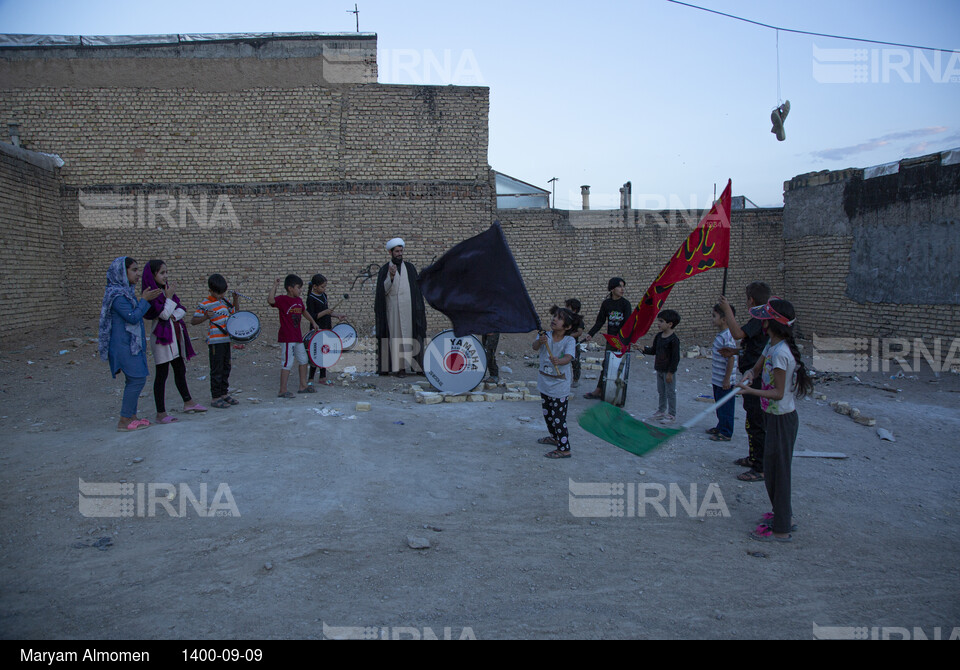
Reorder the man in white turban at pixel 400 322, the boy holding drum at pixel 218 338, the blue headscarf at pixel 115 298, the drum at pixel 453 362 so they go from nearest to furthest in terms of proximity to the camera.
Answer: the blue headscarf at pixel 115 298
the boy holding drum at pixel 218 338
the drum at pixel 453 362
the man in white turban at pixel 400 322

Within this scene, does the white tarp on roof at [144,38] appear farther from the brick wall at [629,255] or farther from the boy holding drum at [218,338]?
the boy holding drum at [218,338]

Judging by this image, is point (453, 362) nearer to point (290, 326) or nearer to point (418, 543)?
point (290, 326)

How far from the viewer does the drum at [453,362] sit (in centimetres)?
795

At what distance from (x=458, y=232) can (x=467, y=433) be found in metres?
7.90

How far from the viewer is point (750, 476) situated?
544cm

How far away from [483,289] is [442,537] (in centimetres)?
257

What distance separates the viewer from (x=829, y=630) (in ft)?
10.6

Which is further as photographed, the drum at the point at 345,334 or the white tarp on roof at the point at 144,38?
the white tarp on roof at the point at 144,38

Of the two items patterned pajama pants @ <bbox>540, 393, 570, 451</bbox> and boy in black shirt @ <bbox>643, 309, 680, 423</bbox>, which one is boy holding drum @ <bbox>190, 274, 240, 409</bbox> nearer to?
patterned pajama pants @ <bbox>540, 393, 570, 451</bbox>

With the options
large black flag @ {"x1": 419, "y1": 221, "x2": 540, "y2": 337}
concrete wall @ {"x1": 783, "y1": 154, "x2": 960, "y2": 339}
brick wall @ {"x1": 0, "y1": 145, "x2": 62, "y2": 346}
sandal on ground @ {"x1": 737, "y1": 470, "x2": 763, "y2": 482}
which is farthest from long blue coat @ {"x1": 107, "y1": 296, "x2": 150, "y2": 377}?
concrete wall @ {"x1": 783, "y1": 154, "x2": 960, "y2": 339}

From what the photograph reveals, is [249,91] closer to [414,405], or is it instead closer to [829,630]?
[414,405]

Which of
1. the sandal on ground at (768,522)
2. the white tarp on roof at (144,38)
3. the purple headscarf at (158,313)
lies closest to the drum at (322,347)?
the purple headscarf at (158,313)

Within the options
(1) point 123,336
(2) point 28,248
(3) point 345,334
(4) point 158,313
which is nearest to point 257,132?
(2) point 28,248

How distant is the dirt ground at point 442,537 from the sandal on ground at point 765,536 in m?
0.07
